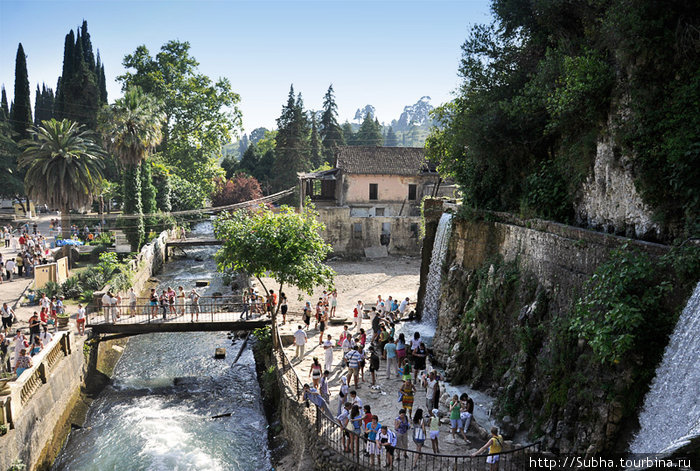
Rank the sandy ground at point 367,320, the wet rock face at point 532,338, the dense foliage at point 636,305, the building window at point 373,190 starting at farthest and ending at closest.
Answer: the building window at point 373,190 → the sandy ground at point 367,320 → the wet rock face at point 532,338 → the dense foliage at point 636,305

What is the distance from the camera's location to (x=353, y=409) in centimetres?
1216

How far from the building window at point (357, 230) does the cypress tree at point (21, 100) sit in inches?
1398

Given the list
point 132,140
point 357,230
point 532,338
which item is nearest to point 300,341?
point 532,338

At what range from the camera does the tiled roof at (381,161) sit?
141 ft

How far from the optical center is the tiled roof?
141ft

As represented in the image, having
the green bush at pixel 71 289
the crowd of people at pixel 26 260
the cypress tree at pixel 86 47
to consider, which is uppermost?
the cypress tree at pixel 86 47

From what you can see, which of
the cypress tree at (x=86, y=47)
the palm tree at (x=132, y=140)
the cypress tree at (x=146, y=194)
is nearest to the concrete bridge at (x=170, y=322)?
the palm tree at (x=132, y=140)

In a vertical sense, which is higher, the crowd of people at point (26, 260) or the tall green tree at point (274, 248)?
the tall green tree at point (274, 248)

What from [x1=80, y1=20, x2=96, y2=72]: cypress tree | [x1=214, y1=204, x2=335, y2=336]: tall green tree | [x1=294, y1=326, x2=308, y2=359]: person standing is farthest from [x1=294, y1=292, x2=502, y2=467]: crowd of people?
[x1=80, y1=20, x2=96, y2=72]: cypress tree

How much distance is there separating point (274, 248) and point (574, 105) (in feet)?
34.6

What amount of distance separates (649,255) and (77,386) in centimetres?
1840

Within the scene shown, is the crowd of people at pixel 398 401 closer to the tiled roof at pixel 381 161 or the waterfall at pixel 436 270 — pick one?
the waterfall at pixel 436 270

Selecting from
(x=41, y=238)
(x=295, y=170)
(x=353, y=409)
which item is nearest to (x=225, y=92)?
(x=295, y=170)

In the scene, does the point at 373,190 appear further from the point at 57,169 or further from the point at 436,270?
the point at 57,169
